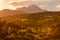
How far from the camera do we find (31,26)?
159 inches

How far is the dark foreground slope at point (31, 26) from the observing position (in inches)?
155

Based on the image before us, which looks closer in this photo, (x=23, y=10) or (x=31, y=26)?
(x=31, y=26)

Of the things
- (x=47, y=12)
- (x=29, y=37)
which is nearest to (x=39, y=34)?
(x=29, y=37)

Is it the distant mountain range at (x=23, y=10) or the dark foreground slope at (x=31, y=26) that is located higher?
the distant mountain range at (x=23, y=10)

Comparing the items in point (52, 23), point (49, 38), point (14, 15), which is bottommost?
point (49, 38)

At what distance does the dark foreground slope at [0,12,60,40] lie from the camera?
3.93m

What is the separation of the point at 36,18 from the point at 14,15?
509 millimetres

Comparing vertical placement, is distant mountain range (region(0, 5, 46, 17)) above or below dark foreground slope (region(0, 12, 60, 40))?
above

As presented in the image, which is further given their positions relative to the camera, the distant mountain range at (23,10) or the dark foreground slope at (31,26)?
the distant mountain range at (23,10)

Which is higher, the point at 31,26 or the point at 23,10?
the point at 23,10

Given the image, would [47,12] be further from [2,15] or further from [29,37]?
[2,15]

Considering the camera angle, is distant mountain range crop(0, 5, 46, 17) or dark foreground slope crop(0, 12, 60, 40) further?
distant mountain range crop(0, 5, 46, 17)

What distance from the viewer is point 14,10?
13.8ft

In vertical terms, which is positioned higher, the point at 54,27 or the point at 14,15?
the point at 14,15
